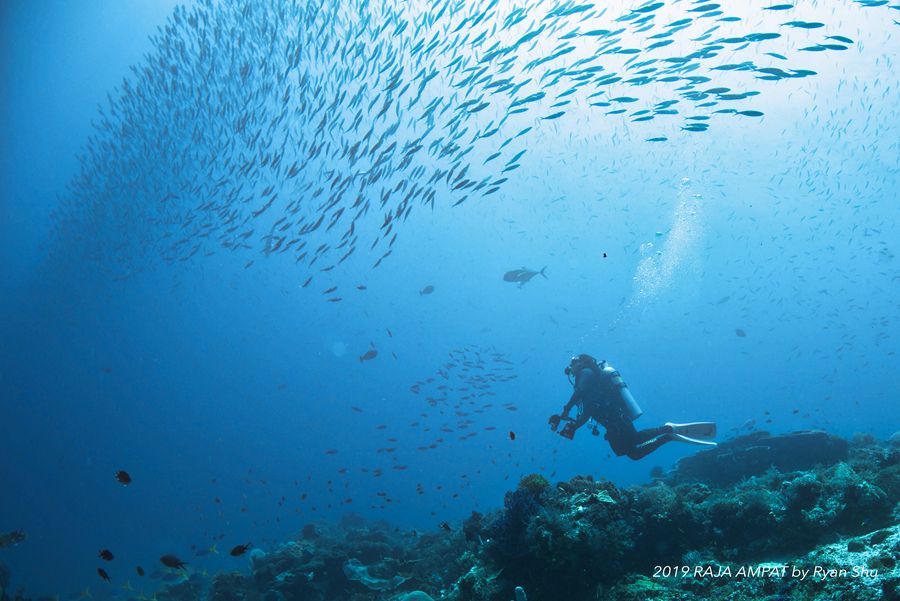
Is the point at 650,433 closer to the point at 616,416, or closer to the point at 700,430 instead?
the point at 616,416

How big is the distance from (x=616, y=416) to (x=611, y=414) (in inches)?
A: 5.1

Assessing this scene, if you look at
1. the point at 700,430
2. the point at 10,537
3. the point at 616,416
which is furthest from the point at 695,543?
the point at 10,537

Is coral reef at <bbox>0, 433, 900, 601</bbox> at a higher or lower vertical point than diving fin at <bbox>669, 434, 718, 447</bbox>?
lower

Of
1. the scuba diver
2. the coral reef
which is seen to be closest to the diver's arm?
the scuba diver

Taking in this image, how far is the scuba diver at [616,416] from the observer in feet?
35.1

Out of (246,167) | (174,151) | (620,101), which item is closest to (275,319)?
(174,151)

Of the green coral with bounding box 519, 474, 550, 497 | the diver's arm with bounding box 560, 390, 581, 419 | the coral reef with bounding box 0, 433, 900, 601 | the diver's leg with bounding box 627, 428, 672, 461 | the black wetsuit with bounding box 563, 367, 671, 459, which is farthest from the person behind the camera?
the black wetsuit with bounding box 563, 367, 671, 459

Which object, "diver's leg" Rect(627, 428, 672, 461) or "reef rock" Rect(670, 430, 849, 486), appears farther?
"reef rock" Rect(670, 430, 849, 486)

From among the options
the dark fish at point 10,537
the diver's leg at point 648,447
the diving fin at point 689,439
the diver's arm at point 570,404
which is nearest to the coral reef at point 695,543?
the diver's leg at point 648,447

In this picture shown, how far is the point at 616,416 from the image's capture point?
11.0 metres

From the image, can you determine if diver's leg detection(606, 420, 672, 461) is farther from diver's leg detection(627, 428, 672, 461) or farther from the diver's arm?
the diver's arm

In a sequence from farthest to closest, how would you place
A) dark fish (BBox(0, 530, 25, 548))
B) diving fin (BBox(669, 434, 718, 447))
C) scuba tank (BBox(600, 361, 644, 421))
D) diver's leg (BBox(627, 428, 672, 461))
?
1. dark fish (BBox(0, 530, 25, 548))
2. scuba tank (BBox(600, 361, 644, 421))
3. diving fin (BBox(669, 434, 718, 447))
4. diver's leg (BBox(627, 428, 672, 461))

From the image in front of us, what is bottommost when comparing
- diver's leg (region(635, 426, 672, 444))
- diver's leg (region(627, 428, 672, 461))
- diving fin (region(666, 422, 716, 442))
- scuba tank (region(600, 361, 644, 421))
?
diver's leg (region(627, 428, 672, 461))

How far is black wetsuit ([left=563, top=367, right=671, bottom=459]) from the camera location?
1069 centimetres
